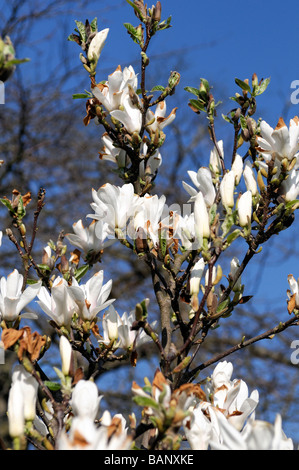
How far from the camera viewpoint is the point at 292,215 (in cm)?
103

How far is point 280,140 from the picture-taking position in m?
1.01

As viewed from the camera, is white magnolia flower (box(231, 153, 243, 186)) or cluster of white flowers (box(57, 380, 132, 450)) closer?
cluster of white flowers (box(57, 380, 132, 450))

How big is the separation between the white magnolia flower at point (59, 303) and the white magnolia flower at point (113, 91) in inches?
15.7

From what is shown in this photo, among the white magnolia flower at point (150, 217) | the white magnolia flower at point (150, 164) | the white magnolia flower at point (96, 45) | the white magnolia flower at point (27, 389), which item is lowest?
the white magnolia flower at point (27, 389)

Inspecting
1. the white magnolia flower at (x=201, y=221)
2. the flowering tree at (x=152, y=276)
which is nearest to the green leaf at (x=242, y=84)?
the flowering tree at (x=152, y=276)

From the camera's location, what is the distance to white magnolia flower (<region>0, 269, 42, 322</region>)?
0.89 meters

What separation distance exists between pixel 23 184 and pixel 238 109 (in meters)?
2.97

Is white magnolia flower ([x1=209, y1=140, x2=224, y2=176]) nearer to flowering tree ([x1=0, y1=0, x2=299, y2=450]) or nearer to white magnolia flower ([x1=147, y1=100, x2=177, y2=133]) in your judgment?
flowering tree ([x1=0, y1=0, x2=299, y2=450])

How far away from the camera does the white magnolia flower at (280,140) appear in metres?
1.01

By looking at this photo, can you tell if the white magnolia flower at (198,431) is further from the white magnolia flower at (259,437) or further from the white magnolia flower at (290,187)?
the white magnolia flower at (290,187)

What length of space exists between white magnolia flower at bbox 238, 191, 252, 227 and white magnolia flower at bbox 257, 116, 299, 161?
4.8 inches

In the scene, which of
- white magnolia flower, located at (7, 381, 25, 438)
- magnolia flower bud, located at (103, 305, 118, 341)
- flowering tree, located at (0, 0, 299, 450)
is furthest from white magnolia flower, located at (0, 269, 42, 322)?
white magnolia flower, located at (7, 381, 25, 438)

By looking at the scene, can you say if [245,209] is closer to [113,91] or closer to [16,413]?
[113,91]
